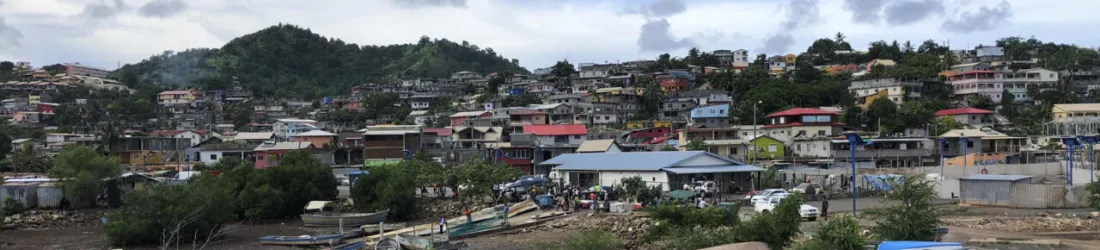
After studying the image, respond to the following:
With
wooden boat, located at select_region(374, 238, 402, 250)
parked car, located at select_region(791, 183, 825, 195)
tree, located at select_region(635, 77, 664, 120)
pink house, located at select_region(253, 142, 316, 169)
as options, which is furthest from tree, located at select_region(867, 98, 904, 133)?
wooden boat, located at select_region(374, 238, 402, 250)

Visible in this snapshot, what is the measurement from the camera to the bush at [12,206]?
126ft

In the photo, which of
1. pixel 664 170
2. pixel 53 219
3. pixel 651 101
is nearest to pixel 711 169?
pixel 664 170

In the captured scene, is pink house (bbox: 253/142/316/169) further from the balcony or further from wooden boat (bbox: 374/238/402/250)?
wooden boat (bbox: 374/238/402/250)

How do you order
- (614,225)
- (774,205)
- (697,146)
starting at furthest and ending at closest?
1. (697,146)
2. (614,225)
3. (774,205)

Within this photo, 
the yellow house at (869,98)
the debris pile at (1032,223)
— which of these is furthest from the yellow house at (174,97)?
the debris pile at (1032,223)

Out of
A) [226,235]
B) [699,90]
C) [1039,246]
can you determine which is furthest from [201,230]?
[699,90]

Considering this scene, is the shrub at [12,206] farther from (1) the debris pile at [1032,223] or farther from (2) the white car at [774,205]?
(1) the debris pile at [1032,223]

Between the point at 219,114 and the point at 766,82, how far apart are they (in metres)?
63.5

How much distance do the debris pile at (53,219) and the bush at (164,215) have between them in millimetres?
8069

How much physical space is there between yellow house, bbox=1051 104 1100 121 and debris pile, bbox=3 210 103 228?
63800mm

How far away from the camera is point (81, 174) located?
4081cm

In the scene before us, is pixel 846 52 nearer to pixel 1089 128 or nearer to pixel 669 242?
pixel 1089 128

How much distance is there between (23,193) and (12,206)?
1.52 meters

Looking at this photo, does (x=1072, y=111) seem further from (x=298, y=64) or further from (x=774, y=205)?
(x=298, y=64)
